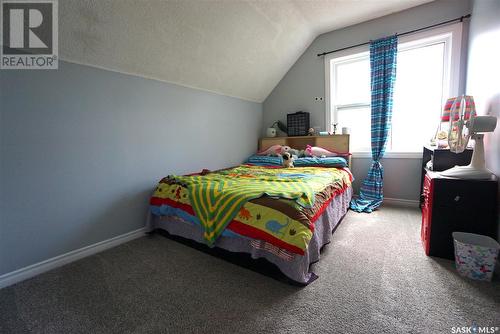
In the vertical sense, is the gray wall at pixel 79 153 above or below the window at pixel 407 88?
below

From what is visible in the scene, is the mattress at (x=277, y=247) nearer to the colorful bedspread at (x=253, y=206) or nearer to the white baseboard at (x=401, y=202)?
the colorful bedspread at (x=253, y=206)

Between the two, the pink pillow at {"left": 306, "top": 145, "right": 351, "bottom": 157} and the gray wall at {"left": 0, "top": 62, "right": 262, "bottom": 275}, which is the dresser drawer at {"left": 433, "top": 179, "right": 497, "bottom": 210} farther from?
the gray wall at {"left": 0, "top": 62, "right": 262, "bottom": 275}

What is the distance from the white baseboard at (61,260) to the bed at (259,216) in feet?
1.24

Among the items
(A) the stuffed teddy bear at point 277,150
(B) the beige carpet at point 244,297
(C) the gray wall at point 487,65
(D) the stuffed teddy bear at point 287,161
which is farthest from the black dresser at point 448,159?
(A) the stuffed teddy bear at point 277,150

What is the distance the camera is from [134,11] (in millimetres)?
1854

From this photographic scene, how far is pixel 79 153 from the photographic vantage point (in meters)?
1.93

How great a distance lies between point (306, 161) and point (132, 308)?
2.65 meters

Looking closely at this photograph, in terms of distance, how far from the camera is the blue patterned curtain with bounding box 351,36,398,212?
3059 millimetres

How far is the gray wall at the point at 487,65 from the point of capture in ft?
5.64

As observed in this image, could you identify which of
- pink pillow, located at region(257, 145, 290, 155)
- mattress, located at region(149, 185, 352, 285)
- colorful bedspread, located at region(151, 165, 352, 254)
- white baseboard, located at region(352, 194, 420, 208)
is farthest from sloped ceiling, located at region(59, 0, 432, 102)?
white baseboard, located at region(352, 194, 420, 208)

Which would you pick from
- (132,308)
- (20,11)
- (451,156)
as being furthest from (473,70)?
(20,11)

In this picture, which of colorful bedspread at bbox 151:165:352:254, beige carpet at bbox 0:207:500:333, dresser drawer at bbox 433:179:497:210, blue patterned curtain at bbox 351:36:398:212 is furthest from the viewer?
blue patterned curtain at bbox 351:36:398:212

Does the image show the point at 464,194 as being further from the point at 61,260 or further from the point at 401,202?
the point at 61,260

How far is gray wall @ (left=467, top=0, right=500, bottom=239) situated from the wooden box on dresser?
0.86 feet
